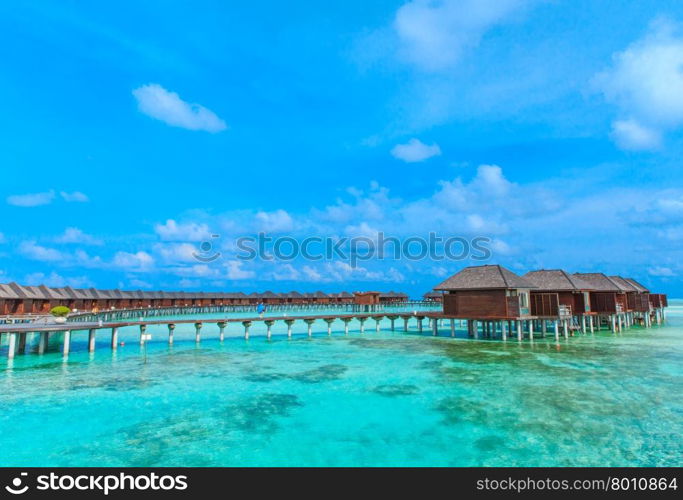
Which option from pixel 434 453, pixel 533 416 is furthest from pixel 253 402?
pixel 533 416

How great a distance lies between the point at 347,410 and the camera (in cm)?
1299

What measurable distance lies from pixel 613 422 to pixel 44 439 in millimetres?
15675

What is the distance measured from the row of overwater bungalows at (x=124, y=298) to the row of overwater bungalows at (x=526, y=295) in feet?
142

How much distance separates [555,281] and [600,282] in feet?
28.8

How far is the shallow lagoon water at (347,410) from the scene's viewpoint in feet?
30.6

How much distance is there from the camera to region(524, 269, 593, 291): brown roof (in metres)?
32.9

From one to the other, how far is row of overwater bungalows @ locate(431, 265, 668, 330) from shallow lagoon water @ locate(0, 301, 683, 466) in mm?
5620

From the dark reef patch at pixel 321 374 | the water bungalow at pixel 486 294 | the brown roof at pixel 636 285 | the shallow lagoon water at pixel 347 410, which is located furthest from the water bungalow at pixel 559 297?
the dark reef patch at pixel 321 374

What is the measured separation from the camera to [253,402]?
547 inches

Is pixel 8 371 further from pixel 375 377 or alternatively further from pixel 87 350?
pixel 375 377
